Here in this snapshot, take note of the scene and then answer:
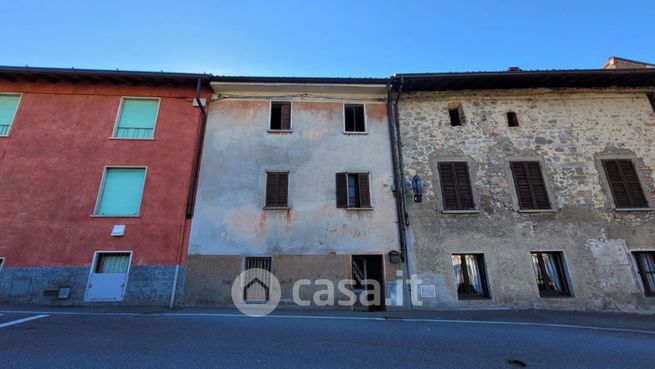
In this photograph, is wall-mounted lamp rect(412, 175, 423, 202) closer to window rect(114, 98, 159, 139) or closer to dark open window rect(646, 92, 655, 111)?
window rect(114, 98, 159, 139)

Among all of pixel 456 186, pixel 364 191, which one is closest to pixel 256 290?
pixel 364 191

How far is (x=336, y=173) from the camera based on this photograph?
1027 centimetres

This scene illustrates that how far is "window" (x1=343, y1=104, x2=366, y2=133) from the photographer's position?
11148mm

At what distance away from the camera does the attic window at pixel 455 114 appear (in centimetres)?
1122

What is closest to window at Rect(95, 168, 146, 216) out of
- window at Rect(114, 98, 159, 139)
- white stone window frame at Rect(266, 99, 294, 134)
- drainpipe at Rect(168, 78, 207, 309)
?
window at Rect(114, 98, 159, 139)

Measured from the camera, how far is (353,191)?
10188 mm

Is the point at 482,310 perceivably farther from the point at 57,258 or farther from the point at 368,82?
the point at 57,258

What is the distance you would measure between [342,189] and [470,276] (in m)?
4.79

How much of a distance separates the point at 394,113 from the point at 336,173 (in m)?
3.27

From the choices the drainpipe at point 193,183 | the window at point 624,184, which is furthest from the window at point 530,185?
the drainpipe at point 193,183

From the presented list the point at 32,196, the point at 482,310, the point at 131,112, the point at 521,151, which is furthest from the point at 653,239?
the point at 32,196

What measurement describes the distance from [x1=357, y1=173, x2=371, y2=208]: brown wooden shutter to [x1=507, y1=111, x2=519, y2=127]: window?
229 inches

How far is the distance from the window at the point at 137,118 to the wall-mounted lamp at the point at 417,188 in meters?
9.17

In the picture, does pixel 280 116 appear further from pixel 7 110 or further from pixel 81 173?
pixel 7 110
